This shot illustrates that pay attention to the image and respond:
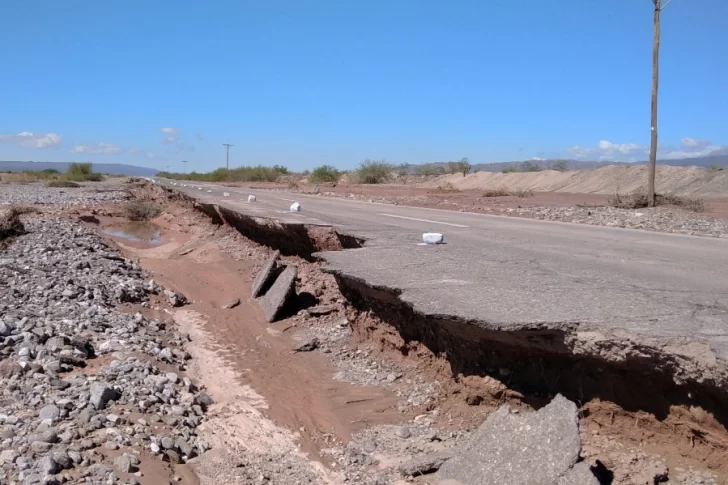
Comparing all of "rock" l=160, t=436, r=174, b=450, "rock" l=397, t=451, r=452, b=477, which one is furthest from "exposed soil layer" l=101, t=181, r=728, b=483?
"rock" l=160, t=436, r=174, b=450

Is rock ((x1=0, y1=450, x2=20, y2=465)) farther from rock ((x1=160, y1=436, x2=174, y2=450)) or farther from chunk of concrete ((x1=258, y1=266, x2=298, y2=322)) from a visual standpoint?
chunk of concrete ((x1=258, y1=266, x2=298, y2=322))

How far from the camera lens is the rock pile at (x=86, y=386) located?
191 inches

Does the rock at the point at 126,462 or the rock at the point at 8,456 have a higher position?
the rock at the point at 8,456

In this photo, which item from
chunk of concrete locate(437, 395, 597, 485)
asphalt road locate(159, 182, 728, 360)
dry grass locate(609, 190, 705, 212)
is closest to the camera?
chunk of concrete locate(437, 395, 597, 485)

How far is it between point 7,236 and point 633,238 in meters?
14.7

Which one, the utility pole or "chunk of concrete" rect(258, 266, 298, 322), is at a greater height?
the utility pole

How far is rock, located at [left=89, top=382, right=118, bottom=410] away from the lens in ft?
19.4

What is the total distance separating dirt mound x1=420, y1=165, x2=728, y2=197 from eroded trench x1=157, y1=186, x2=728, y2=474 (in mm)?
28449

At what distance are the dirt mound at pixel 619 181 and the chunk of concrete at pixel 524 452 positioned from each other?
29.9 meters

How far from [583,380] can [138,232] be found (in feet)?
79.2

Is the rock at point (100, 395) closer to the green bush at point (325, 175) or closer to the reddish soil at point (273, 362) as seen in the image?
the reddish soil at point (273, 362)

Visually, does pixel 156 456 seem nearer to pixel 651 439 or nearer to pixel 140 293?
pixel 651 439

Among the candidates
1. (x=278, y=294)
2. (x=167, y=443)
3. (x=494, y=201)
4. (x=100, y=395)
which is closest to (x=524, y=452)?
(x=167, y=443)

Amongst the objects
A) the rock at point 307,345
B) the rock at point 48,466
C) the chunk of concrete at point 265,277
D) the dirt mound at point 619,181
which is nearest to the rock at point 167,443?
the rock at point 48,466
